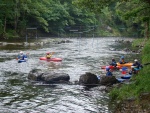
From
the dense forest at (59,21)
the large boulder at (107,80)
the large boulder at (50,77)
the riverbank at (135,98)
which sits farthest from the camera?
the dense forest at (59,21)

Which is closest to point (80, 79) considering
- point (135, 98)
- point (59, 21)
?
point (135, 98)

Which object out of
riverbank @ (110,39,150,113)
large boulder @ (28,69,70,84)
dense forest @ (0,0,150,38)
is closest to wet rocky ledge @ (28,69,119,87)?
large boulder @ (28,69,70,84)

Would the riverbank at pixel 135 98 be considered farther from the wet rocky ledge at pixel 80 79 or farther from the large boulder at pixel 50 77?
the large boulder at pixel 50 77

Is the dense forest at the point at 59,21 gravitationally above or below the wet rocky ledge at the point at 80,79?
above

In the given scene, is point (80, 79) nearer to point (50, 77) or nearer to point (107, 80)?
point (107, 80)

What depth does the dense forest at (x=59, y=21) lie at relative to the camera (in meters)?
43.8

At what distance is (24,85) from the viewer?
1500 cm

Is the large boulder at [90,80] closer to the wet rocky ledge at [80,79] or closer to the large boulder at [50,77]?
the wet rocky ledge at [80,79]

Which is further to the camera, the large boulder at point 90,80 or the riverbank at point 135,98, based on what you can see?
the large boulder at point 90,80

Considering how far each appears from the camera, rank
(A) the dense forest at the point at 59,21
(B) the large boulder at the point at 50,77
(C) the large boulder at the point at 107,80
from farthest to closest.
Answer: (A) the dense forest at the point at 59,21, (B) the large boulder at the point at 50,77, (C) the large boulder at the point at 107,80

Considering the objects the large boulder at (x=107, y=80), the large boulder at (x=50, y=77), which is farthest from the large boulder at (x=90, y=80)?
the large boulder at (x=50, y=77)

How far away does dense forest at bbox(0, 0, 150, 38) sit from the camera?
43812mm

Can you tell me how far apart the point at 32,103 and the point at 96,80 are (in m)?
4.83

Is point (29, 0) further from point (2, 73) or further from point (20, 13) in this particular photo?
point (2, 73)
